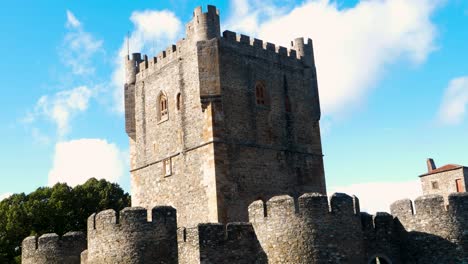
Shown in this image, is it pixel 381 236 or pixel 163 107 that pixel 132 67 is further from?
pixel 381 236

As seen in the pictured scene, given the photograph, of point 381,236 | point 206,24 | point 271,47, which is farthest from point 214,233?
point 271,47

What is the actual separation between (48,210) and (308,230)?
21445 mm

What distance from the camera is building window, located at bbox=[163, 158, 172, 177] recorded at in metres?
28.1

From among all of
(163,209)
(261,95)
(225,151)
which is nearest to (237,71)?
(261,95)

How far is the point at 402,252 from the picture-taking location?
21359 mm

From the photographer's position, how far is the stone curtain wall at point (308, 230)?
Result: 739 inches

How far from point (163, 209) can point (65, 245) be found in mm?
6018

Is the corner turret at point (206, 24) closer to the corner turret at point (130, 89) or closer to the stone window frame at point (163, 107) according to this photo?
the stone window frame at point (163, 107)

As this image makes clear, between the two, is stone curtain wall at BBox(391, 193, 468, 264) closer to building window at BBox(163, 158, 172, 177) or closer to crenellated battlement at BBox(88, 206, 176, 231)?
crenellated battlement at BBox(88, 206, 176, 231)

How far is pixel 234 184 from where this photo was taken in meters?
25.9

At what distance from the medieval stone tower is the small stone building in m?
25.9

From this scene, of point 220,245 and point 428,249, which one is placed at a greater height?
point 220,245

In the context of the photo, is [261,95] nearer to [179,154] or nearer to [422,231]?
[179,154]

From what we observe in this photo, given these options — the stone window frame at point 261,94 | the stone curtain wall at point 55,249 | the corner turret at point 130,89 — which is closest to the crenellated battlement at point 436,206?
the stone window frame at point 261,94
